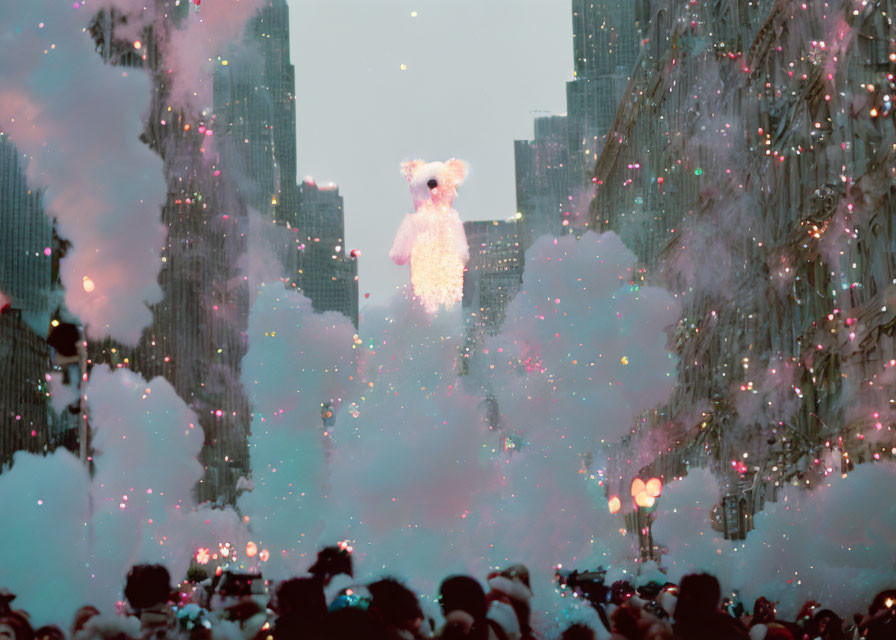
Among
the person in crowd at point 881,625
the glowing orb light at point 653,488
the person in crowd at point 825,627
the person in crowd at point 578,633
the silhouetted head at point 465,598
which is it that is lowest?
the person in crowd at point 825,627

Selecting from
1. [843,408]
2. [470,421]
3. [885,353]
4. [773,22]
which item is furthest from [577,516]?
[773,22]

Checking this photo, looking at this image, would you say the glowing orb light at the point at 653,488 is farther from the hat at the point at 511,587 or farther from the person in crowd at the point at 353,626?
the person in crowd at the point at 353,626

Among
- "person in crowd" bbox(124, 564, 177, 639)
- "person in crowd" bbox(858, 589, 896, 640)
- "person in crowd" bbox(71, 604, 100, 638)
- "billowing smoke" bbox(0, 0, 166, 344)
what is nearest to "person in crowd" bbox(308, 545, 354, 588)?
"person in crowd" bbox(124, 564, 177, 639)

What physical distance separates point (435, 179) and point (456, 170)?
0.95 ft

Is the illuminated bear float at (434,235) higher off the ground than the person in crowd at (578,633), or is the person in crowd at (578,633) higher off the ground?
the illuminated bear float at (434,235)

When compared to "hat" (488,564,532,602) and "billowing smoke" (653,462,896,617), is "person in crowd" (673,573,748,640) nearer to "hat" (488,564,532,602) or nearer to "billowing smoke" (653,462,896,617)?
"hat" (488,564,532,602)

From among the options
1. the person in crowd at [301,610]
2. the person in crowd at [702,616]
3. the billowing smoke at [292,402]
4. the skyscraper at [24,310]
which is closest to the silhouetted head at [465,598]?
the person in crowd at [301,610]

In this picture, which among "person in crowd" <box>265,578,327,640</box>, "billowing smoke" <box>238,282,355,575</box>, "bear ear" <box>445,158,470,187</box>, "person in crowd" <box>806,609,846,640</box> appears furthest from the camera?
"bear ear" <box>445,158,470,187</box>

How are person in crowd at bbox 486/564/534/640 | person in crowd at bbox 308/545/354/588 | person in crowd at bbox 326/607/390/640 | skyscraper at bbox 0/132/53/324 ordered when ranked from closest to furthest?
person in crowd at bbox 326/607/390/640
person in crowd at bbox 486/564/534/640
person in crowd at bbox 308/545/354/588
skyscraper at bbox 0/132/53/324

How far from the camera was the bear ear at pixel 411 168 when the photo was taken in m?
14.0

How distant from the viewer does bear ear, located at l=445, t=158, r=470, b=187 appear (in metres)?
13.8

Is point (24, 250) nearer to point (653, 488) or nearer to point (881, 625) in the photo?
point (653, 488)

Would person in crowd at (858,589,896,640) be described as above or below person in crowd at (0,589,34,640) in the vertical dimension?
below

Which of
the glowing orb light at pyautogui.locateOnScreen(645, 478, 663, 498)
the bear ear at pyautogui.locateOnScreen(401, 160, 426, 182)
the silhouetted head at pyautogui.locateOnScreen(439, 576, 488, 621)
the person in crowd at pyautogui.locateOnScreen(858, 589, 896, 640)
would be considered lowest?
the person in crowd at pyautogui.locateOnScreen(858, 589, 896, 640)
